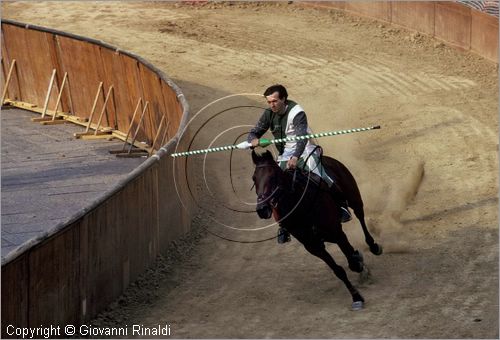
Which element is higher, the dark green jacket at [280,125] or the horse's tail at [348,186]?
the dark green jacket at [280,125]

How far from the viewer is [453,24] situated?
79.2 ft

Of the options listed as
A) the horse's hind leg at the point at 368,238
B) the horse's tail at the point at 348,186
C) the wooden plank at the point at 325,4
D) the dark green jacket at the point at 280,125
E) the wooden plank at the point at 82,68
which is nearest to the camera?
the dark green jacket at the point at 280,125

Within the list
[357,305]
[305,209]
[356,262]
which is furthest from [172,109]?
[357,305]

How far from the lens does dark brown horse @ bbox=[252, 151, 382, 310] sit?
11773 mm

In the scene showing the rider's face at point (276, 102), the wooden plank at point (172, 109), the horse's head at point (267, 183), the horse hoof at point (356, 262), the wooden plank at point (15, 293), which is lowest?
the horse hoof at point (356, 262)

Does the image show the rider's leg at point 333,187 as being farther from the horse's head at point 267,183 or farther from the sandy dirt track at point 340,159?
the horse's head at point 267,183

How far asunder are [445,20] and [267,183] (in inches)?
536

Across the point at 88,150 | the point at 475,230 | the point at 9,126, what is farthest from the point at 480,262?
the point at 9,126

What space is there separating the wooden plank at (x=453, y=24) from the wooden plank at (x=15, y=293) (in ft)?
49.0

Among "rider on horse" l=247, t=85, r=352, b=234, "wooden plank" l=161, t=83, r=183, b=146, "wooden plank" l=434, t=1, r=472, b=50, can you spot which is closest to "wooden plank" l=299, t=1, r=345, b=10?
"wooden plank" l=434, t=1, r=472, b=50

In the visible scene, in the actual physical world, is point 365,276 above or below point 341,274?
below

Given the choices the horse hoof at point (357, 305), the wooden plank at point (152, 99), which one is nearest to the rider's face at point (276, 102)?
the horse hoof at point (357, 305)

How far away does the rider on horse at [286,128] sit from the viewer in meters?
12.5

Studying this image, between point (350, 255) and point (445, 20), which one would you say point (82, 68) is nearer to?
point (445, 20)
